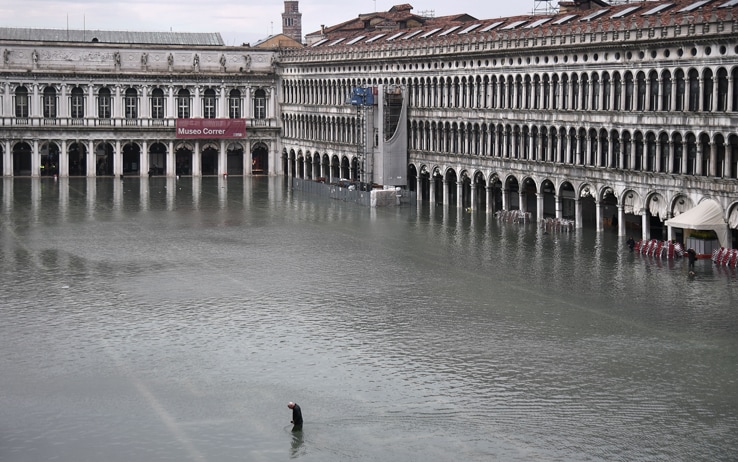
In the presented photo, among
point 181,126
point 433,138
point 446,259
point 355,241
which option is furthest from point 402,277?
point 181,126

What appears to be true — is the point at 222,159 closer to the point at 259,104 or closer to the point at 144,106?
the point at 259,104

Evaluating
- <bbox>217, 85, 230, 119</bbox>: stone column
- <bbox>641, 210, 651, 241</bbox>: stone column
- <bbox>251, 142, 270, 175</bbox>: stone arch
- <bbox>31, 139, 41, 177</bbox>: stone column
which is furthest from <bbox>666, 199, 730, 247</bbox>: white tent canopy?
<bbox>31, 139, 41, 177</bbox>: stone column

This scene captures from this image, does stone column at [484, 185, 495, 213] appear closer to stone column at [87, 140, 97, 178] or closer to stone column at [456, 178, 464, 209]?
stone column at [456, 178, 464, 209]

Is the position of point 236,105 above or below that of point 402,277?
above

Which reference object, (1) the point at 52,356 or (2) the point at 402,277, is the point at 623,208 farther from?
(1) the point at 52,356

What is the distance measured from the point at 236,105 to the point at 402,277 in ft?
262

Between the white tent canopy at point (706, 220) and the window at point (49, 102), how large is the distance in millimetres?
82635

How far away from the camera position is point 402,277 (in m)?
65.0

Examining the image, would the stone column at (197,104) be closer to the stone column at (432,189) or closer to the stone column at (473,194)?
the stone column at (432,189)

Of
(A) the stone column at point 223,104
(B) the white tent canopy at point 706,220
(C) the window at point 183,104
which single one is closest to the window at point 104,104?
(C) the window at point 183,104

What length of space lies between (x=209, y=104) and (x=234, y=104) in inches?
123

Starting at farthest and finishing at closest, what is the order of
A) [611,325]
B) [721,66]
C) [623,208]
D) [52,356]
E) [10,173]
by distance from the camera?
[10,173] → [623,208] → [721,66] → [611,325] → [52,356]

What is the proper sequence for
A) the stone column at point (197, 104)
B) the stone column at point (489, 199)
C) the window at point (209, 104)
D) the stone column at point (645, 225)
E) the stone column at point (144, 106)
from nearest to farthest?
the stone column at point (645, 225)
the stone column at point (489, 199)
the stone column at point (144, 106)
the stone column at point (197, 104)
the window at point (209, 104)

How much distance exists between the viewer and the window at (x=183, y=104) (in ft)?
453
